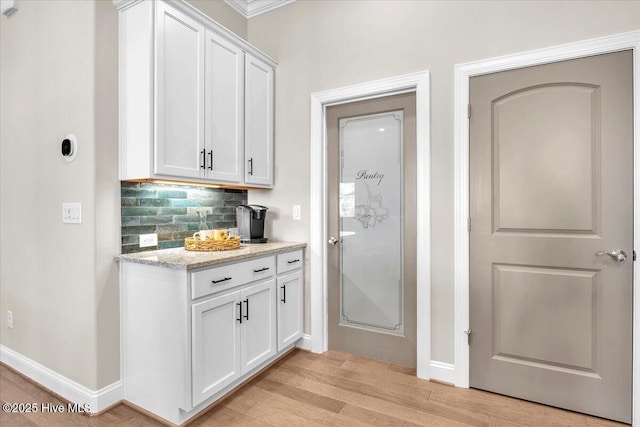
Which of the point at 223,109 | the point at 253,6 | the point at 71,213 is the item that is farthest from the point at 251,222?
the point at 253,6

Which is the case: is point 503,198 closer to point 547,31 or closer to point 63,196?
point 547,31

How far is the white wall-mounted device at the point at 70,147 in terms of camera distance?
207 centimetres

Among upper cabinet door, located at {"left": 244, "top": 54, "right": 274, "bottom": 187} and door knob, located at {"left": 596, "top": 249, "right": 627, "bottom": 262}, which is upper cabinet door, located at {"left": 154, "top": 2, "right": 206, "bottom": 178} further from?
door knob, located at {"left": 596, "top": 249, "right": 627, "bottom": 262}

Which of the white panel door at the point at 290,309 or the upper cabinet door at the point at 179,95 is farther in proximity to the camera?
the white panel door at the point at 290,309

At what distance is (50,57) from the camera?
7.34ft

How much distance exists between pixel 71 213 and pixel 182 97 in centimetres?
103

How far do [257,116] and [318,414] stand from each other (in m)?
2.28

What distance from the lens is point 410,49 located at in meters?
2.46

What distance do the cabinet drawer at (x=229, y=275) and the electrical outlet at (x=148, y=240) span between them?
2.20ft

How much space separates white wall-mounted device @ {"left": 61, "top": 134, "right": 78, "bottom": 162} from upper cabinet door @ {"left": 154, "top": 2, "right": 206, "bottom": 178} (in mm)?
542

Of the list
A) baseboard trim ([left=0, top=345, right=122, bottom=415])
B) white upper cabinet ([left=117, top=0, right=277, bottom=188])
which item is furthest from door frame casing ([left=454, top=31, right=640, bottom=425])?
baseboard trim ([left=0, top=345, right=122, bottom=415])

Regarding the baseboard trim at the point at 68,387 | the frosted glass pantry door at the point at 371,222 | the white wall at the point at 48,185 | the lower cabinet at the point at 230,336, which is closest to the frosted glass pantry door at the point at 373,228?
the frosted glass pantry door at the point at 371,222

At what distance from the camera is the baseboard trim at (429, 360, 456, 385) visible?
2311 mm

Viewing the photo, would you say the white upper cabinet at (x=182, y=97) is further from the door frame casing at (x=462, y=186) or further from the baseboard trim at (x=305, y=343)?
the door frame casing at (x=462, y=186)
